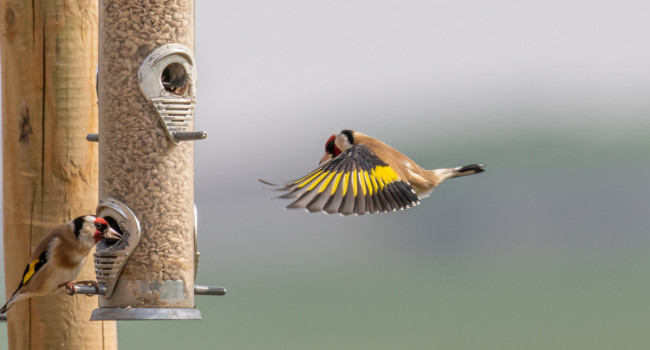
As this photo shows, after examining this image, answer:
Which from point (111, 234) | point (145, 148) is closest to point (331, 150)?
point (145, 148)

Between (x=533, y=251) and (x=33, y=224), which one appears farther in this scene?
(x=533, y=251)

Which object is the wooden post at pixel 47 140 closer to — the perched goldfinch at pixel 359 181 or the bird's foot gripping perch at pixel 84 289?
the bird's foot gripping perch at pixel 84 289

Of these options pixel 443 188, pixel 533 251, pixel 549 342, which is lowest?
pixel 549 342

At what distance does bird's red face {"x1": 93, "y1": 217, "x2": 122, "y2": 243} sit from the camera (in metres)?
5.02

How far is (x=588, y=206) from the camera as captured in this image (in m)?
116

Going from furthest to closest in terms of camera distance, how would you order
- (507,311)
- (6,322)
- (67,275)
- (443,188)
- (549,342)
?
(443,188) → (507,311) → (549,342) → (6,322) → (67,275)

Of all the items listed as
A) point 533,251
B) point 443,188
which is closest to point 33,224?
point 533,251

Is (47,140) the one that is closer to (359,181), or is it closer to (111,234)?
(111,234)

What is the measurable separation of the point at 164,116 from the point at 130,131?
17 centimetres

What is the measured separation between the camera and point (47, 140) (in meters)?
5.20

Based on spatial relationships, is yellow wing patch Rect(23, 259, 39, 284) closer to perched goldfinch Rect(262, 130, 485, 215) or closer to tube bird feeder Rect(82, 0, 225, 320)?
tube bird feeder Rect(82, 0, 225, 320)

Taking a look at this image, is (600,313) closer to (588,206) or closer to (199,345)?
(588,206)

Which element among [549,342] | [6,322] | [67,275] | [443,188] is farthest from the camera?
[443,188]

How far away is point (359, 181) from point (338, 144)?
0.56 m
